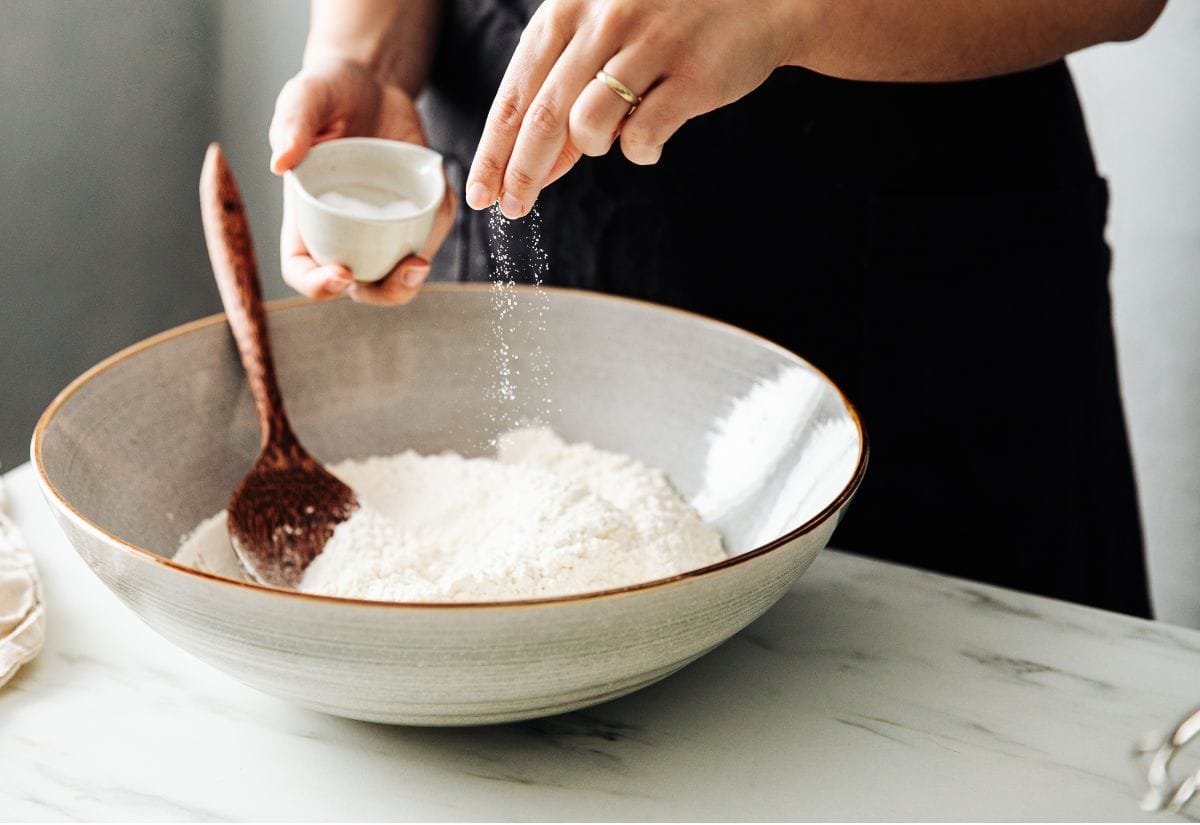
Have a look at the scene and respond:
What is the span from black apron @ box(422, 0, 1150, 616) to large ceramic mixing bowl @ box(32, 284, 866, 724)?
157 mm

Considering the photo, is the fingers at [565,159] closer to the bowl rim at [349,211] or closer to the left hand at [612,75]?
the left hand at [612,75]

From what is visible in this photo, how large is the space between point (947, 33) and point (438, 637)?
618mm

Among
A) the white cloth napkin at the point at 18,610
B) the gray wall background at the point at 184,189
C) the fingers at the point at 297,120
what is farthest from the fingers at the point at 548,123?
the gray wall background at the point at 184,189

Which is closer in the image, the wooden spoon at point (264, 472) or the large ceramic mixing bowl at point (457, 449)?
the large ceramic mixing bowl at point (457, 449)

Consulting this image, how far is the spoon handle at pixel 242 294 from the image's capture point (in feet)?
2.89

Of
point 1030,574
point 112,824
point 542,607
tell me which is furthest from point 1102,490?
point 112,824

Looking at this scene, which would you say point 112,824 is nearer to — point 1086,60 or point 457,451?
point 457,451

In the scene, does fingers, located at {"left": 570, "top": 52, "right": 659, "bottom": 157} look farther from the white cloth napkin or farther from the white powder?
the white cloth napkin

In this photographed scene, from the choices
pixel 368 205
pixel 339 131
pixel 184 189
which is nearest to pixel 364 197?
pixel 368 205

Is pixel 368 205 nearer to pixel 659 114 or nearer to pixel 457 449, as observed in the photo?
pixel 457 449

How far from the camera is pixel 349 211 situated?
2.98 feet

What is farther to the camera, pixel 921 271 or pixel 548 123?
pixel 921 271

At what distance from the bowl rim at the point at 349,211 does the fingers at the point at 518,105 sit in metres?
0.15

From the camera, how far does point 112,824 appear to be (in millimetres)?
576
